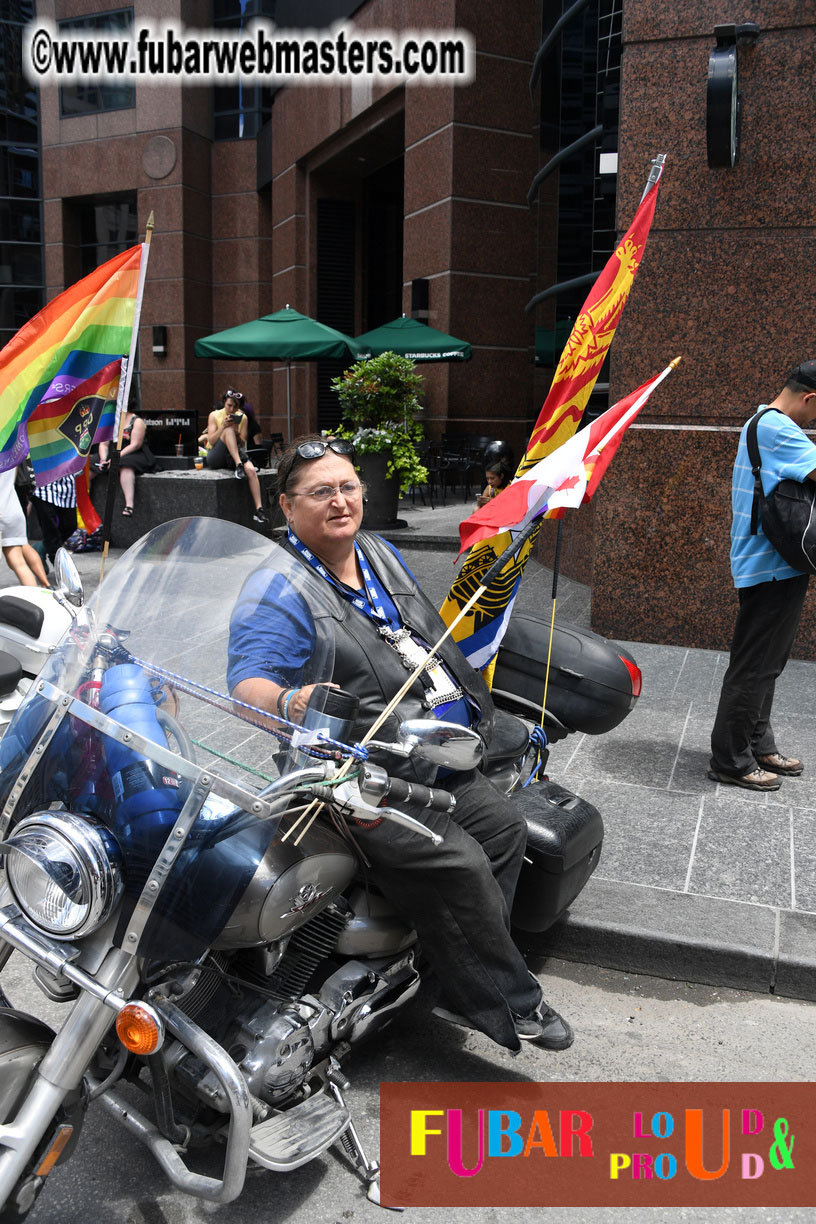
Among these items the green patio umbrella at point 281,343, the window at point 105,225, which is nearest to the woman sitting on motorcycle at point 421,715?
the green patio umbrella at point 281,343

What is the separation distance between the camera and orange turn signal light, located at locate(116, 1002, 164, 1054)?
207 cm

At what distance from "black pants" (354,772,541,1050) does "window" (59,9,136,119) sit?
26.5 metres

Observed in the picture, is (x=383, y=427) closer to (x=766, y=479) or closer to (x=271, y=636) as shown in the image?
(x=766, y=479)

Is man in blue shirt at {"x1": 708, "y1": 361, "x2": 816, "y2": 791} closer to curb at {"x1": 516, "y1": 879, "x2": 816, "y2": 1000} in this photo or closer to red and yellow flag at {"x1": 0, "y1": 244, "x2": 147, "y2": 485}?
curb at {"x1": 516, "y1": 879, "x2": 816, "y2": 1000}

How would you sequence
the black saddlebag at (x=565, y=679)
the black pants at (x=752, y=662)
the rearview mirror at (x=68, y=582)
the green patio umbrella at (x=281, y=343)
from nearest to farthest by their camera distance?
1. the rearview mirror at (x=68, y=582)
2. the black saddlebag at (x=565, y=679)
3. the black pants at (x=752, y=662)
4. the green patio umbrella at (x=281, y=343)

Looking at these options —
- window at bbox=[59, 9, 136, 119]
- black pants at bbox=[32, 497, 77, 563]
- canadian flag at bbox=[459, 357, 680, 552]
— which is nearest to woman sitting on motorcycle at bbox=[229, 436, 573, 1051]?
canadian flag at bbox=[459, 357, 680, 552]

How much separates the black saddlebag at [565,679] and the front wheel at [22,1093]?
2.10 metres

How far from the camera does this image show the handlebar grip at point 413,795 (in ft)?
6.77

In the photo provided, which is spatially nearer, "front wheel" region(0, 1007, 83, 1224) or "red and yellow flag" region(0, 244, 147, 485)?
"front wheel" region(0, 1007, 83, 1224)

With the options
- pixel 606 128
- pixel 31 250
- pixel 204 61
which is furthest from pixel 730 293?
pixel 31 250

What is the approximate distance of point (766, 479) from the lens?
15.1ft

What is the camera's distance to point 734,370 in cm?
697

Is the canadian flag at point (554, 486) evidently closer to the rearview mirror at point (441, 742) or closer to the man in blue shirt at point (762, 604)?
the rearview mirror at point (441, 742)

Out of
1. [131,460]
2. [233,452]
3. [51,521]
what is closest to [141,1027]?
[51,521]
